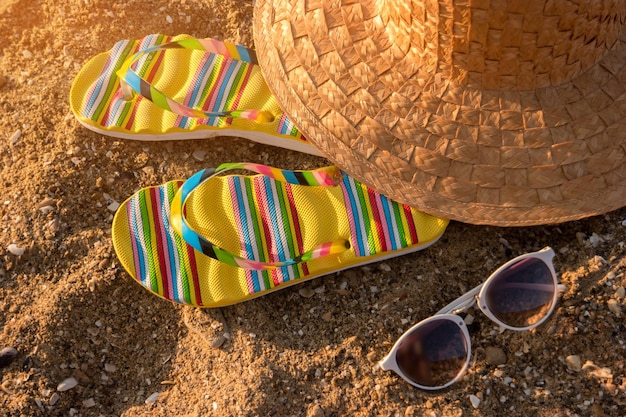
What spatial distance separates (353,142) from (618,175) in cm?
57

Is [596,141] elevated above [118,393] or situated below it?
above

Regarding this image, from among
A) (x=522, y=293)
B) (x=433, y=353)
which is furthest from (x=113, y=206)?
(x=522, y=293)

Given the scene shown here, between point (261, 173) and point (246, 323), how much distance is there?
0.38 meters

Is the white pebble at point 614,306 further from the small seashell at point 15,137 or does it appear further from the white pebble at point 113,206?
the small seashell at point 15,137

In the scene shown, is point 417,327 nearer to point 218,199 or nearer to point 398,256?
point 398,256

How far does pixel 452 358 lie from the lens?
5.02ft

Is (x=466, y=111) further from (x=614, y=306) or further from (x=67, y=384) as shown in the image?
(x=67, y=384)

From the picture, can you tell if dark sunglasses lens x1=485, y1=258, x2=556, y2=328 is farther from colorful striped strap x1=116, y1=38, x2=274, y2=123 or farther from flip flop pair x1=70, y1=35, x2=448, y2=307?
colorful striped strap x1=116, y1=38, x2=274, y2=123

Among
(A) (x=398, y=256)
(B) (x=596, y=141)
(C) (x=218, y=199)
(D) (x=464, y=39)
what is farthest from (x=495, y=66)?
(C) (x=218, y=199)

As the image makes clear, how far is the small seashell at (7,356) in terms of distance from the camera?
1.63m

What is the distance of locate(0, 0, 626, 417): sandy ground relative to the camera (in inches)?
60.1

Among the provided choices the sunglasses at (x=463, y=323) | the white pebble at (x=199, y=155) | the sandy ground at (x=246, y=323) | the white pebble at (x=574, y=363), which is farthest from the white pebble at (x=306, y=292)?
the white pebble at (x=574, y=363)

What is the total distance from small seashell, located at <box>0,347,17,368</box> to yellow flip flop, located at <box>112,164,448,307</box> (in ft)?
1.12

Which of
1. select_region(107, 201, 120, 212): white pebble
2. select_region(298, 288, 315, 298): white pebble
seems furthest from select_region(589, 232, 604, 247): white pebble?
select_region(107, 201, 120, 212): white pebble
